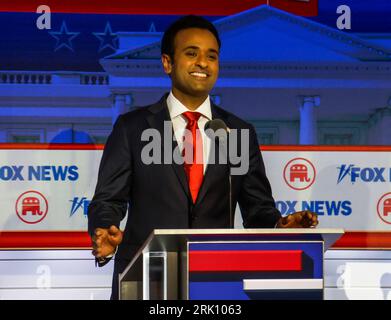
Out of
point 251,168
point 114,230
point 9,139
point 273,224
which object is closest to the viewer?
point 114,230

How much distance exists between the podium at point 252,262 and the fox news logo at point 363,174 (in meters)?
2.50

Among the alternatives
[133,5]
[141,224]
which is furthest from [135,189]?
[133,5]

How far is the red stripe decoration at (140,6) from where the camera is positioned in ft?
16.8

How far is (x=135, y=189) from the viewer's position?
144 inches

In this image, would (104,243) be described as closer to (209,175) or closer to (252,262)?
(252,262)

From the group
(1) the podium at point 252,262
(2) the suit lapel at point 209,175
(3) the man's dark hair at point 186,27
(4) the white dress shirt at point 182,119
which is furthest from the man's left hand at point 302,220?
(3) the man's dark hair at point 186,27

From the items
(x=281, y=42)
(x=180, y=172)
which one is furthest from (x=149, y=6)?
(x=180, y=172)

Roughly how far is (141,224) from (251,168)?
58 centimetres

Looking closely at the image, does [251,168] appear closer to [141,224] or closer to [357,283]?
[141,224]

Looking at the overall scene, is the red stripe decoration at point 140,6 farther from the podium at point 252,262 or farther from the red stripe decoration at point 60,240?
the podium at point 252,262

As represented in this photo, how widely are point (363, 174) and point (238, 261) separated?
264 centimetres

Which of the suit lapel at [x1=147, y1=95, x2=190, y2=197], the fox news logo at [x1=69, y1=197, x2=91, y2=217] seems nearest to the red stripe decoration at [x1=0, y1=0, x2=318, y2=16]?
the fox news logo at [x1=69, y1=197, x2=91, y2=217]

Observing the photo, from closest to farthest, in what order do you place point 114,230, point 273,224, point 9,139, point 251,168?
point 114,230, point 273,224, point 251,168, point 9,139

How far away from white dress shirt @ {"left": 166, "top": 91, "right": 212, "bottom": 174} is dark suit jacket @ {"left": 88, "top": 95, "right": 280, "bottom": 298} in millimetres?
72
